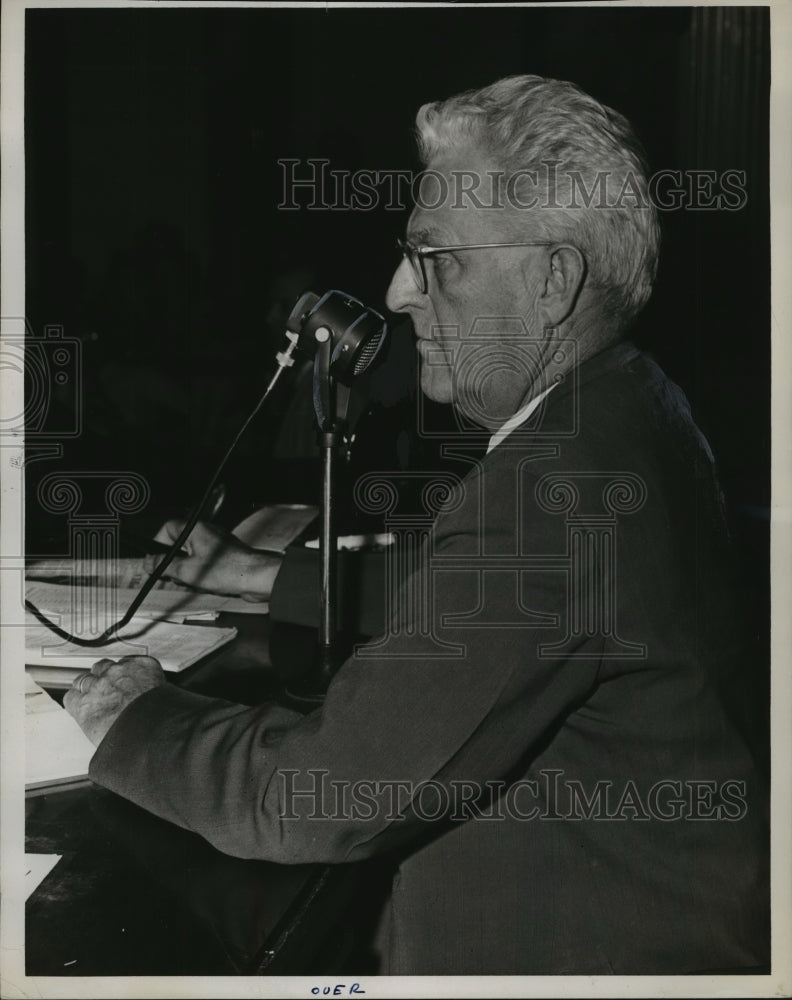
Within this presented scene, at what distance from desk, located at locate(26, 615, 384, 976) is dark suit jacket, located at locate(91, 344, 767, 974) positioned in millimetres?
28

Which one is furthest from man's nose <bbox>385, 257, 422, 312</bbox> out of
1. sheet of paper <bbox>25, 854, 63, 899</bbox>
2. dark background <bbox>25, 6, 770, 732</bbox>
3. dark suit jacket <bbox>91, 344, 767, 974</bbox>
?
sheet of paper <bbox>25, 854, 63, 899</bbox>

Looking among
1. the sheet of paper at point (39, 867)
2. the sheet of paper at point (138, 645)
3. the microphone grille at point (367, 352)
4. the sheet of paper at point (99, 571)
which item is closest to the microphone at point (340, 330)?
the microphone grille at point (367, 352)

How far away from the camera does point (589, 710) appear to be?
1.08 meters

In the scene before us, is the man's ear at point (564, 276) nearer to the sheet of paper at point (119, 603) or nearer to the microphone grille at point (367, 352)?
the microphone grille at point (367, 352)

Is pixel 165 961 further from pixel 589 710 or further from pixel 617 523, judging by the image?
pixel 617 523

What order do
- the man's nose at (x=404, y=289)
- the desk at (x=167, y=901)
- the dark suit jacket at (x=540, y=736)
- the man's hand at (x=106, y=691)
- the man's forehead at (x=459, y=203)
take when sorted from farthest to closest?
the man's nose at (x=404, y=289) → the man's forehead at (x=459, y=203) → the man's hand at (x=106, y=691) → the dark suit jacket at (x=540, y=736) → the desk at (x=167, y=901)

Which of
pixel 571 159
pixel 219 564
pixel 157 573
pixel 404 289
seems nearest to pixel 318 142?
pixel 404 289

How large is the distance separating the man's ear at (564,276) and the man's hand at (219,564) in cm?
84

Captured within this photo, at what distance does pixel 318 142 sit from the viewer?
1425 mm

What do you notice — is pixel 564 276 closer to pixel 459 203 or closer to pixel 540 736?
pixel 459 203

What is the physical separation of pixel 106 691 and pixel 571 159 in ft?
2.94

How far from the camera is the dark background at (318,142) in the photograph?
1370 millimetres

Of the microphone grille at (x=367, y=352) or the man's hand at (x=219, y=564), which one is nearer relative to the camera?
the microphone grille at (x=367, y=352)

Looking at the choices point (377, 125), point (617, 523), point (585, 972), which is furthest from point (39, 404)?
point (585, 972)
